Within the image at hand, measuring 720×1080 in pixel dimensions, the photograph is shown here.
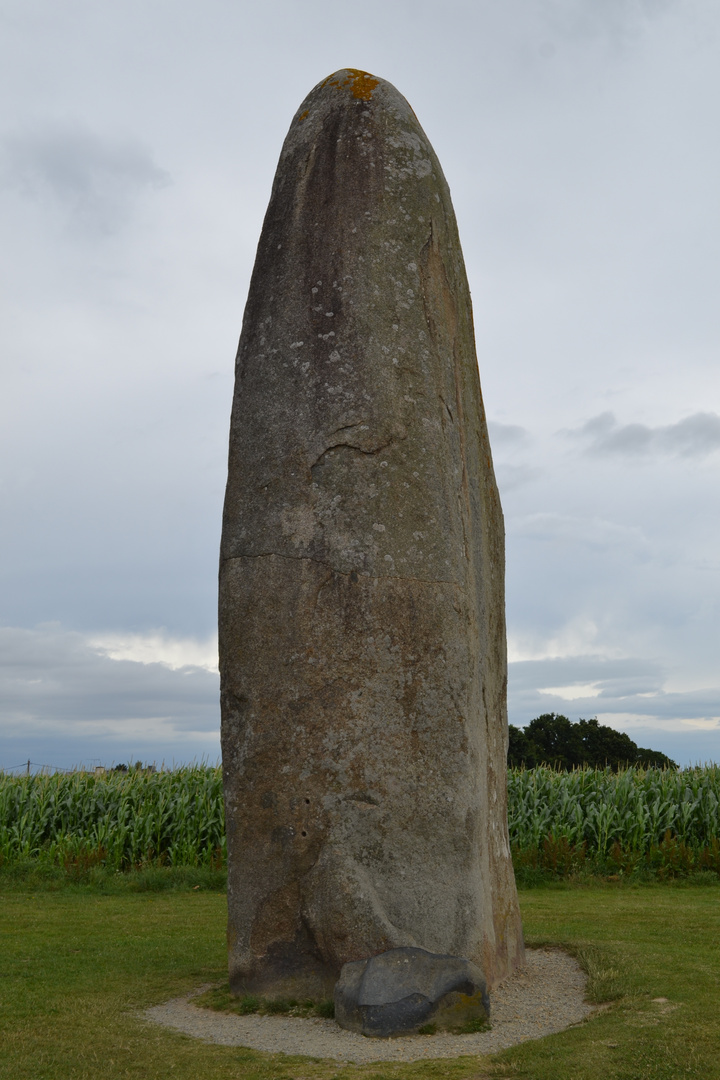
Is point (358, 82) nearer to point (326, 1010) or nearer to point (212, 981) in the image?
point (326, 1010)

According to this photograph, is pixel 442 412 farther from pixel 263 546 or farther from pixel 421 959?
pixel 421 959

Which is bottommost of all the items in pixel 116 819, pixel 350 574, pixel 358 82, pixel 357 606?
pixel 116 819

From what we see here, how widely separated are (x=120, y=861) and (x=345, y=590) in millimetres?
8907

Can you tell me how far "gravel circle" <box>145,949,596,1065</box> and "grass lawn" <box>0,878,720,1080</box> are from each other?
0.16m

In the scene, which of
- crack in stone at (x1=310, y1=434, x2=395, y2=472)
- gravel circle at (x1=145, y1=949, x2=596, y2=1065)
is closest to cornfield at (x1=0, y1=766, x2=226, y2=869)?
gravel circle at (x1=145, y1=949, x2=596, y2=1065)

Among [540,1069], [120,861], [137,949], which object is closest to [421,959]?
[540,1069]

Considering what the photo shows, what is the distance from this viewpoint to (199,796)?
14.6m

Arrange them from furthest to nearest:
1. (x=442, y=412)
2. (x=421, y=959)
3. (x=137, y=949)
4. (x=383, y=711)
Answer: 1. (x=137, y=949)
2. (x=442, y=412)
3. (x=383, y=711)
4. (x=421, y=959)

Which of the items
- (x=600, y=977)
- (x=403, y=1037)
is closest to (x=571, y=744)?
(x=600, y=977)

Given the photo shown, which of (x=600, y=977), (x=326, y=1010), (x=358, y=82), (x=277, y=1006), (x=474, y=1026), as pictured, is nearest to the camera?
(x=474, y=1026)

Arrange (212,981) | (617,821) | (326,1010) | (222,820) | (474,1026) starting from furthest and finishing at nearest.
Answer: (617,821) → (222,820) → (212,981) → (326,1010) → (474,1026)

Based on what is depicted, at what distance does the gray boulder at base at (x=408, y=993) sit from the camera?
223 inches

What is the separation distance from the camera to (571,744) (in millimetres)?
29625

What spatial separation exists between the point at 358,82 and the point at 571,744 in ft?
80.7
